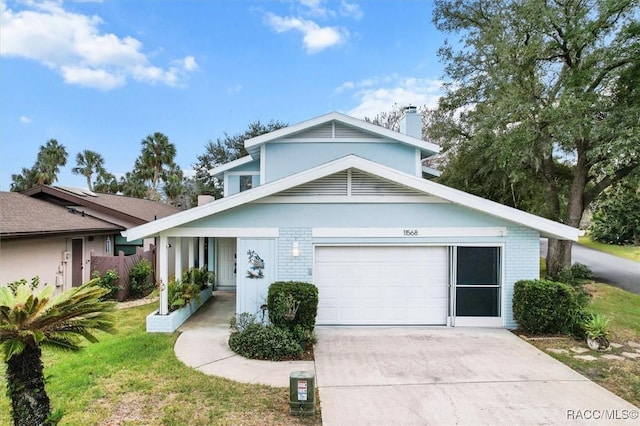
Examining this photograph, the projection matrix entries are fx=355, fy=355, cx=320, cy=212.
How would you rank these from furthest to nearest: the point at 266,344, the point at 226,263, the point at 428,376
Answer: the point at 226,263 < the point at 266,344 < the point at 428,376

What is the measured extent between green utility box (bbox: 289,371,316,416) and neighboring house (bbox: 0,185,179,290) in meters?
8.56

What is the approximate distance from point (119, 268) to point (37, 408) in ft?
31.6

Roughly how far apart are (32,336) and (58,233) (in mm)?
Answer: 8779

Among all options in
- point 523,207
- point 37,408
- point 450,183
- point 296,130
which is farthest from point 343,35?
point 37,408

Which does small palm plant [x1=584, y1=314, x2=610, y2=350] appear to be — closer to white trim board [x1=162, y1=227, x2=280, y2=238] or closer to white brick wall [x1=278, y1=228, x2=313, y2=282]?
white brick wall [x1=278, y1=228, x2=313, y2=282]

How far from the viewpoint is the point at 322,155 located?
40.3ft

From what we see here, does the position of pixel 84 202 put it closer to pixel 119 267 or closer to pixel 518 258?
pixel 119 267

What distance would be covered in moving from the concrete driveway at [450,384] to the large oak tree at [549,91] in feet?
30.8

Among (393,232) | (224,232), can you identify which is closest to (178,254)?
(224,232)

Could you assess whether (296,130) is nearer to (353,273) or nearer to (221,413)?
(353,273)

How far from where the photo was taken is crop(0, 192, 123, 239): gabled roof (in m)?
9.77

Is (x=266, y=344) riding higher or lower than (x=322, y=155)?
lower

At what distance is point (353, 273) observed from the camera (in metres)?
9.30

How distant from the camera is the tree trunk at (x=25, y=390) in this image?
3.77 m
